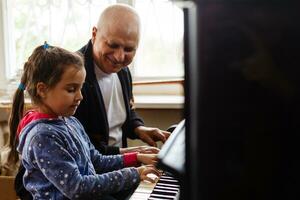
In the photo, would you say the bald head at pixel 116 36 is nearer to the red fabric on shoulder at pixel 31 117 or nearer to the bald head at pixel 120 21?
the bald head at pixel 120 21

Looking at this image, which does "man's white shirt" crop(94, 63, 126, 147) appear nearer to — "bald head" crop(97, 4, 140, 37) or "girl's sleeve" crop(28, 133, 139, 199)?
"bald head" crop(97, 4, 140, 37)

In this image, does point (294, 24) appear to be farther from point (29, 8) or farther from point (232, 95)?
point (29, 8)

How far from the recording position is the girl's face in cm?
121

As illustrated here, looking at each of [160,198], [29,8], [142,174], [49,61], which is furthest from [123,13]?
[29,8]

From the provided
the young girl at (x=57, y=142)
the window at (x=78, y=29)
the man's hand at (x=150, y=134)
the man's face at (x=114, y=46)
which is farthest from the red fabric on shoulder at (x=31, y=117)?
the window at (x=78, y=29)

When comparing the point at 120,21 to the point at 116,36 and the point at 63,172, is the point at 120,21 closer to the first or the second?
the point at 116,36

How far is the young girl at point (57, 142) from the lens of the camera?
1.12 m

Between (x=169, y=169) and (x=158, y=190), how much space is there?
534 mm

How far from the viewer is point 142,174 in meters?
1.17

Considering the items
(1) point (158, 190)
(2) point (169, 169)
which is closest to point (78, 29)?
(1) point (158, 190)

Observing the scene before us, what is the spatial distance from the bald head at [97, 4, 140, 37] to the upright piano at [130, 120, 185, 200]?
2.12ft

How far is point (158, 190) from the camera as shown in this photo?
1113 mm

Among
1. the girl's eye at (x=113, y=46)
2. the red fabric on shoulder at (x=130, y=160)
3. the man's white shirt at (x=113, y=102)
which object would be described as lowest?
the red fabric on shoulder at (x=130, y=160)

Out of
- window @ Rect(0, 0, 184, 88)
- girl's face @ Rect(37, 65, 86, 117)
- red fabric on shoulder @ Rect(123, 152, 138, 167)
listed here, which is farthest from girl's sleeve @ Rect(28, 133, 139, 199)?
window @ Rect(0, 0, 184, 88)
